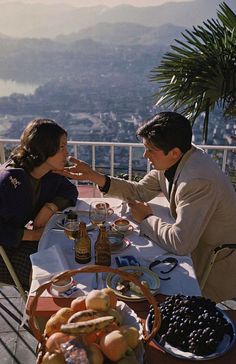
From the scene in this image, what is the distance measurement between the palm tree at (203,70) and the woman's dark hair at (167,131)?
6.46 feet

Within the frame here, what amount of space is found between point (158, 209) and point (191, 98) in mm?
2028

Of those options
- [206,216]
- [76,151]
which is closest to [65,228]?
[206,216]

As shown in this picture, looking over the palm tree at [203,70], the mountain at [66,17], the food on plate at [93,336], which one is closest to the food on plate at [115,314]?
the food on plate at [93,336]

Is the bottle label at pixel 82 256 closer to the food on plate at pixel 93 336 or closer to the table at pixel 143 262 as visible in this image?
the table at pixel 143 262

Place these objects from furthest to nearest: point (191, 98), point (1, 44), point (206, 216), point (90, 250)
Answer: point (1, 44), point (191, 98), point (206, 216), point (90, 250)

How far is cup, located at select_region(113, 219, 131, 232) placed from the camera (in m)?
2.04

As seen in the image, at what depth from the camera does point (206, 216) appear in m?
1.91

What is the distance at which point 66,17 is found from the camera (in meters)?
26.5

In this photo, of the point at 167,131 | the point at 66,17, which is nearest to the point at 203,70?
the point at 167,131

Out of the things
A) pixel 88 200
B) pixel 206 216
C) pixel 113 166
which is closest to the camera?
pixel 206 216

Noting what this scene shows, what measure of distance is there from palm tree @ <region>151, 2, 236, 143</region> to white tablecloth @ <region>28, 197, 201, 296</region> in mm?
2228

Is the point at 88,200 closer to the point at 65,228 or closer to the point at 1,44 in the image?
the point at 65,228

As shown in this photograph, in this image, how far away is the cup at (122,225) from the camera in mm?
2039

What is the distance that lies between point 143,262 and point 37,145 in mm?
1028
